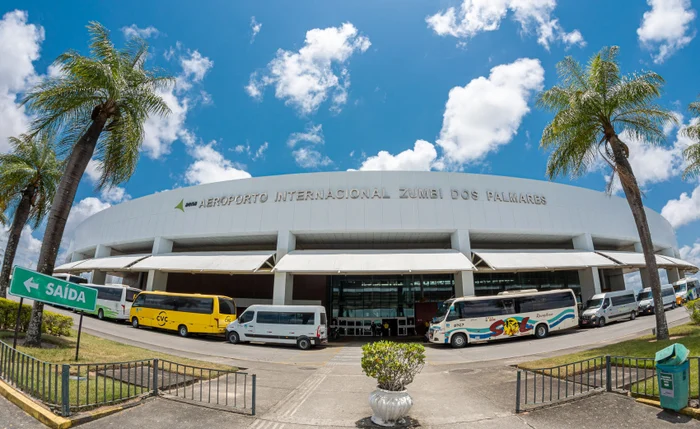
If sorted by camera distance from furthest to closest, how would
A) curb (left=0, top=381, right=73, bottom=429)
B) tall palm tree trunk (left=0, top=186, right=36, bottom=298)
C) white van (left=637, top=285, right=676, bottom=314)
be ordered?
white van (left=637, top=285, right=676, bottom=314) < tall palm tree trunk (left=0, top=186, right=36, bottom=298) < curb (left=0, top=381, right=73, bottom=429)

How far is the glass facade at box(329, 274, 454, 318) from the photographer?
30.1 m

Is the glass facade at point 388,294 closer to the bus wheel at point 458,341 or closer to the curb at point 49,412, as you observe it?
the bus wheel at point 458,341

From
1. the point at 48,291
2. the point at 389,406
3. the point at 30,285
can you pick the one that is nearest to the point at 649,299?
the point at 389,406

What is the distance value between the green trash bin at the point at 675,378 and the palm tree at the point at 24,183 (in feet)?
81.8

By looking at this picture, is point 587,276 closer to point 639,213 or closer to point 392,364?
point 639,213

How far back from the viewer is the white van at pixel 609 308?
2311 cm

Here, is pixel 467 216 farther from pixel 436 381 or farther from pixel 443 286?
pixel 436 381

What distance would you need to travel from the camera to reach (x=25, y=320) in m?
13.6

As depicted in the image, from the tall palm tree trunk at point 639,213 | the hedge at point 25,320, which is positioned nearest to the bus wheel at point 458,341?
the tall palm tree trunk at point 639,213

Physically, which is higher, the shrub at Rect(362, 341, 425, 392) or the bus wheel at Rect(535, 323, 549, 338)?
the shrub at Rect(362, 341, 425, 392)

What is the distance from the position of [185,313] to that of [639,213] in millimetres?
25147

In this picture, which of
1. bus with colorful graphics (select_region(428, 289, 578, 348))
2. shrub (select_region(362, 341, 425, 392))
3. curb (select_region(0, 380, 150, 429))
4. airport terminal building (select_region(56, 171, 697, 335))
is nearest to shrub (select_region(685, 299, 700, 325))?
bus with colorful graphics (select_region(428, 289, 578, 348))

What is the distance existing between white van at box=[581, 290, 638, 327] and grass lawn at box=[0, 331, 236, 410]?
23.3m

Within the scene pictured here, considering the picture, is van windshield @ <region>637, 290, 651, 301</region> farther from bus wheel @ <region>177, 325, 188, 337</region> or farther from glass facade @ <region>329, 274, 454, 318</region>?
bus wheel @ <region>177, 325, 188, 337</region>
